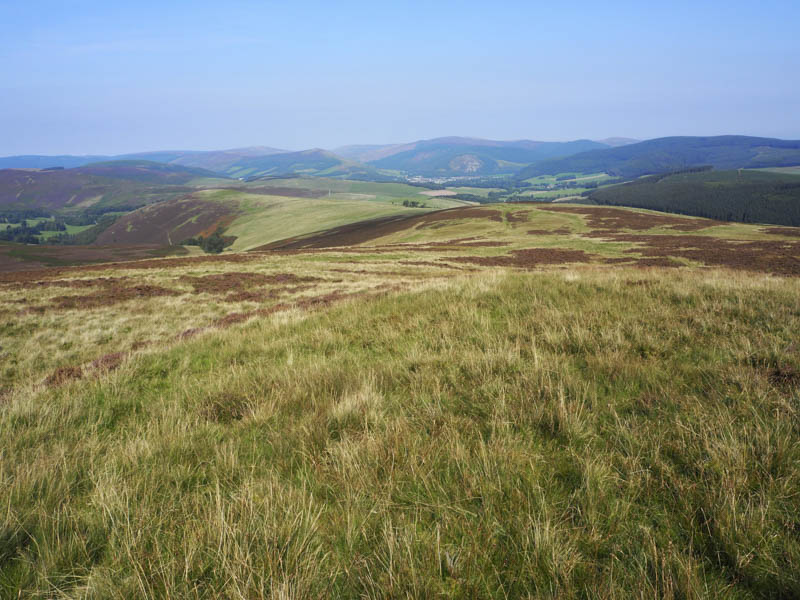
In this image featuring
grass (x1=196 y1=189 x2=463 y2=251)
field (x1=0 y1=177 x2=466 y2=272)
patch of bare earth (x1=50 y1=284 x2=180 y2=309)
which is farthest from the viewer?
grass (x1=196 y1=189 x2=463 y2=251)

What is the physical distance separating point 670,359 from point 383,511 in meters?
4.15

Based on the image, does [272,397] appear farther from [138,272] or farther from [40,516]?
[138,272]

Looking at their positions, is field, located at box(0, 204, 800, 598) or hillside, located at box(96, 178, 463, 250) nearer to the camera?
field, located at box(0, 204, 800, 598)

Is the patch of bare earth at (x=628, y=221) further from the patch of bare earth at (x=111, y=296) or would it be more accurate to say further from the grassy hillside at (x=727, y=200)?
the grassy hillside at (x=727, y=200)

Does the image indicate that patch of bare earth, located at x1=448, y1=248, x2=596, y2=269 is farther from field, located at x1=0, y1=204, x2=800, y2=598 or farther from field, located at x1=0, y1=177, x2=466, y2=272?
field, located at x1=0, y1=177, x2=466, y2=272

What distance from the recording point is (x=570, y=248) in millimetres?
46406

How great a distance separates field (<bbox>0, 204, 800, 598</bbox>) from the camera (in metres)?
1.78

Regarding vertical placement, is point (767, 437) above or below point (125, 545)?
above

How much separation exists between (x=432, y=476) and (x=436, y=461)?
7.9 inches

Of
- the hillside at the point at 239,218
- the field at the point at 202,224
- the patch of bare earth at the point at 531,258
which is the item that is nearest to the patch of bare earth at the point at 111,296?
the patch of bare earth at the point at 531,258

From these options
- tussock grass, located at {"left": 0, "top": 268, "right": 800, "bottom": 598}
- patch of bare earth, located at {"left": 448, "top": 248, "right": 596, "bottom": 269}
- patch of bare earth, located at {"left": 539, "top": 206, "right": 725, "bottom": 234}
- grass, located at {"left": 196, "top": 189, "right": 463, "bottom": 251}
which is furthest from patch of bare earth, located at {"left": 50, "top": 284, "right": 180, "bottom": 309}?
grass, located at {"left": 196, "top": 189, "right": 463, "bottom": 251}

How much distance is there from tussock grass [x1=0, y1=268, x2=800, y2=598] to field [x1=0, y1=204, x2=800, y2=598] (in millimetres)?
17

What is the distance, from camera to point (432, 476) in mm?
2455

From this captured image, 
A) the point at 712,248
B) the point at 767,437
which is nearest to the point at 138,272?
the point at 767,437
